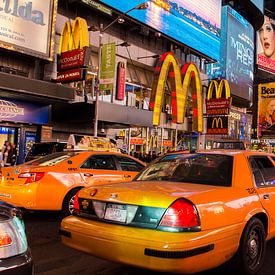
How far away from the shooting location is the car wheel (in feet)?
15.4

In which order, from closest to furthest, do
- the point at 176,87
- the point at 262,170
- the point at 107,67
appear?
the point at 262,170, the point at 107,67, the point at 176,87

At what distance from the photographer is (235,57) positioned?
4712 cm

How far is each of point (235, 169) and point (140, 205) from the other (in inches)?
61.3

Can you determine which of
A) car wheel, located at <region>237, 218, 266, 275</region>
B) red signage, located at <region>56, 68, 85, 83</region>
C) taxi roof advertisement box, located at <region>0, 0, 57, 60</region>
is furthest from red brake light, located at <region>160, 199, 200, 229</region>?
taxi roof advertisement box, located at <region>0, 0, 57, 60</region>

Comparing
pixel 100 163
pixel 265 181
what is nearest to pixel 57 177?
pixel 100 163

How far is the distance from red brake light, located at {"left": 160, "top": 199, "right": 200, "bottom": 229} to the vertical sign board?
14.5 meters

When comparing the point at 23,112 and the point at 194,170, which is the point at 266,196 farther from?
the point at 23,112

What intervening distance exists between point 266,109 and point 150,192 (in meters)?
51.2

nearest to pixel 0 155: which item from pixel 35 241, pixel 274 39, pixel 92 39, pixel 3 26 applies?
pixel 3 26

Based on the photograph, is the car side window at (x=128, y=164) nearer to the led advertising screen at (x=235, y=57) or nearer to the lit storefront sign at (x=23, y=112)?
the lit storefront sign at (x=23, y=112)

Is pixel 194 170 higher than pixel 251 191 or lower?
higher

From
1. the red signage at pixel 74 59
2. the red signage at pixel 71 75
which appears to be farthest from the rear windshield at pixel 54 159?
the red signage at pixel 74 59

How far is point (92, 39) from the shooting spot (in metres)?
23.7

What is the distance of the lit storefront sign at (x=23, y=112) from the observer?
18.3 meters
